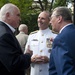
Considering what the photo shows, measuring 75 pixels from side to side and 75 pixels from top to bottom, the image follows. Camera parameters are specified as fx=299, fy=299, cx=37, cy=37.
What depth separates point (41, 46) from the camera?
5.54 metres

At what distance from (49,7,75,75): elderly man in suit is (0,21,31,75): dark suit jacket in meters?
0.45


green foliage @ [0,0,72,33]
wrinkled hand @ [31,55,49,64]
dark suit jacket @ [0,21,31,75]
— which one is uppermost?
dark suit jacket @ [0,21,31,75]

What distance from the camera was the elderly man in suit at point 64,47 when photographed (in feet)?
11.9

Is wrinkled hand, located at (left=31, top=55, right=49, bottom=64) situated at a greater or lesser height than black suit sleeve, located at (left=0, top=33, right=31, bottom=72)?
lesser

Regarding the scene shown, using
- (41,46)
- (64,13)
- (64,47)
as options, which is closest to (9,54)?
(64,47)

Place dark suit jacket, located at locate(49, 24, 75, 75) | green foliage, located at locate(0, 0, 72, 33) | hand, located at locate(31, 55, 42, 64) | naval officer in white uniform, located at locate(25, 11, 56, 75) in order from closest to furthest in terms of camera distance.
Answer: dark suit jacket, located at locate(49, 24, 75, 75), hand, located at locate(31, 55, 42, 64), naval officer in white uniform, located at locate(25, 11, 56, 75), green foliage, located at locate(0, 0, 72, 33)

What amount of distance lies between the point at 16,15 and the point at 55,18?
72 centimetres

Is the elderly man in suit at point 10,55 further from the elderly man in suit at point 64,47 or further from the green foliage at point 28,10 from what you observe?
the green foliage at point 28,10

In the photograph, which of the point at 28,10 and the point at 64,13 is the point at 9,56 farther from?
the point at 28,10

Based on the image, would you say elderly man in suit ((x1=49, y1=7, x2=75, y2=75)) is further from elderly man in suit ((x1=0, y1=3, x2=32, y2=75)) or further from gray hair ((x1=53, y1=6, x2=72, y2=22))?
elderly man in suit ((x1=0, y1=3, x2=32, y2=75))

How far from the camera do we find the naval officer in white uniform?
213 inches

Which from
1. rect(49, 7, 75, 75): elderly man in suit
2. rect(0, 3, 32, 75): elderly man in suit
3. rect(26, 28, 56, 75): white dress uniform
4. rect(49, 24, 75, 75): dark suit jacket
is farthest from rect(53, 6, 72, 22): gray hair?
rect(26, 28, 56, 75): white dress uniform

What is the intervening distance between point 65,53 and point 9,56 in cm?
81

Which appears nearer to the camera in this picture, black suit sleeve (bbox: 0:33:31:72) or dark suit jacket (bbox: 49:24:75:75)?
dark suit jacket (bbox: 49:24:75:75)
